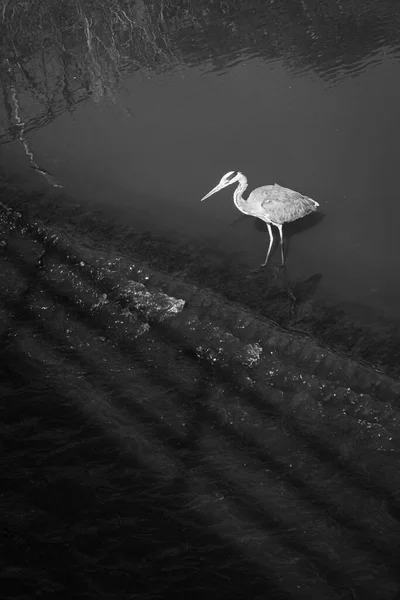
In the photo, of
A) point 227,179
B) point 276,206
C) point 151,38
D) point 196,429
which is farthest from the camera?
point 151,38

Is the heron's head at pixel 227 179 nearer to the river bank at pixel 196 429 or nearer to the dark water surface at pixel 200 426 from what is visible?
the dark water surface at pixel 200 426

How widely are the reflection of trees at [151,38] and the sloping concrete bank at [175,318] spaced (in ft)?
14.1

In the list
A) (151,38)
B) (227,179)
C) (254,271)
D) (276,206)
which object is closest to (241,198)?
(227,179)

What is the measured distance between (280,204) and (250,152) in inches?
94.6

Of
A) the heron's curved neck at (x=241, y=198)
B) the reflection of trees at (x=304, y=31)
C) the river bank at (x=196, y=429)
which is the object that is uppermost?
the reflection of trees at (x=304, y=31)

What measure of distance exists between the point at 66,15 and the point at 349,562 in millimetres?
16702

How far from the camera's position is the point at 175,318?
718 cm

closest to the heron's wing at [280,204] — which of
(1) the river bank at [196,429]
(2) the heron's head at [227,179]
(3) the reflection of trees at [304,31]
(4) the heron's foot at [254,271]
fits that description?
(2) the heron's head at [227,179]

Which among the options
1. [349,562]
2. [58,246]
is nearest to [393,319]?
[349,562]

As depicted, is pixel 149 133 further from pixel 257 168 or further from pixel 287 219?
pixel 287 219

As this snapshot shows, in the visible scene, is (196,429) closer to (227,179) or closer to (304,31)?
(227,179)

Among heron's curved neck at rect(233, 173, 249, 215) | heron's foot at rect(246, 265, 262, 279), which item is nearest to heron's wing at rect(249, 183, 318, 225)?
heron's curved neck at rect(233, 173, 249, 215)

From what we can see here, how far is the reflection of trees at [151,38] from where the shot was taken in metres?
12.6

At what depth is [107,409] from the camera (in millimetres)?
5891
